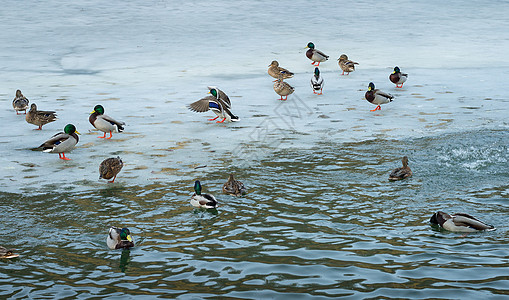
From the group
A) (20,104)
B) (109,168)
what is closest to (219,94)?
(20,104)

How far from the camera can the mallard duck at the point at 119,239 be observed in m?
7.32

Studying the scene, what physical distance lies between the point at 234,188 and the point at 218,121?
539 centimetres

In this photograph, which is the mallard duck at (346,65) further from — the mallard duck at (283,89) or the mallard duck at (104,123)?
the mallard duck at (104,123)

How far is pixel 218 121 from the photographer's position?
47.4 ft

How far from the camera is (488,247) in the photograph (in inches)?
286

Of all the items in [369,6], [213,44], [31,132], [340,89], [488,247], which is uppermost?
[369,6]

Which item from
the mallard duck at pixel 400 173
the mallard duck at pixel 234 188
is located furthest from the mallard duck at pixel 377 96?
the mallard duck at pixel 234 188

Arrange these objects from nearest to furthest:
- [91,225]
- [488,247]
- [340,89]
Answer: [488,247], [91,225], [340,89]

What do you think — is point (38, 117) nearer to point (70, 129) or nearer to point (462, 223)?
point (70, 129)

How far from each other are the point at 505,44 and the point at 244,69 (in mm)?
10177

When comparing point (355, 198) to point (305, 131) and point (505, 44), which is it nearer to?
point (305, 131)

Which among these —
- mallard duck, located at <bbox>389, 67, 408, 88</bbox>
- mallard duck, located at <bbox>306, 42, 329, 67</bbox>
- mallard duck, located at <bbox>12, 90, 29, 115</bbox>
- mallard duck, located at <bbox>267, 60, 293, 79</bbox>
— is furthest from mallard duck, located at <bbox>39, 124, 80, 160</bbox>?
mallard duck, located at <bbox>306, 42, 329, 67</bbox>

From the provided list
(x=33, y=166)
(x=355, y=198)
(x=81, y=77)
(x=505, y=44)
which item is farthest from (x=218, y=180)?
(x=505, y=44)

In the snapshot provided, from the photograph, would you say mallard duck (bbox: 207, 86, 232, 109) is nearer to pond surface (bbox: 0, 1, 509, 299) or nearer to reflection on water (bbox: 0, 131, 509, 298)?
pond surface (bbox: 0, 1, 509, 299)
